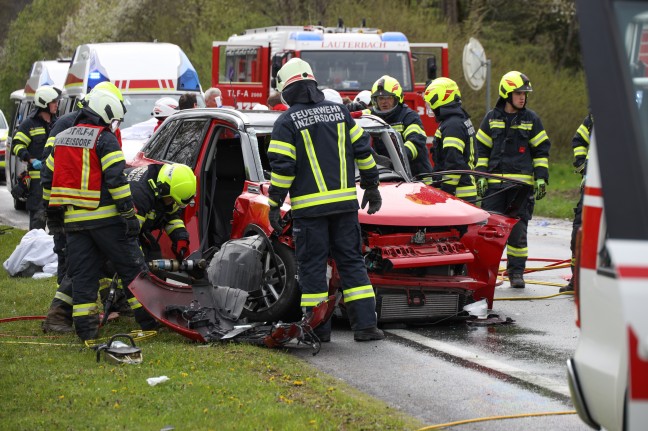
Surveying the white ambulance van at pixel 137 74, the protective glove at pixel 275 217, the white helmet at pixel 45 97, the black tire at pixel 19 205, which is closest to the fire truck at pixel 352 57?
the white ambulance van at pixel 137 74

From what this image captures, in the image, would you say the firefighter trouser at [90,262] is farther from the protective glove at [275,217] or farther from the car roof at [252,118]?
the car roof at [252,118]

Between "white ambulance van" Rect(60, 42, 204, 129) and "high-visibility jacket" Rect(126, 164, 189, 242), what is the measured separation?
30.5 ft

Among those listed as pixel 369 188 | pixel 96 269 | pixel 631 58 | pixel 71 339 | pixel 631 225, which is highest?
pixel 631 58

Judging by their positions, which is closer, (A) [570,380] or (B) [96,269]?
(A) [570,380]

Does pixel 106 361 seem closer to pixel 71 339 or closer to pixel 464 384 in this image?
pixel 71 339

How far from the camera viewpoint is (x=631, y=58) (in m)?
3.61

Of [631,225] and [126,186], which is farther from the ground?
[631,225]

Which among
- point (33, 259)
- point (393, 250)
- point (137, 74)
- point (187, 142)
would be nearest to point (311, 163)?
point (393, 250)

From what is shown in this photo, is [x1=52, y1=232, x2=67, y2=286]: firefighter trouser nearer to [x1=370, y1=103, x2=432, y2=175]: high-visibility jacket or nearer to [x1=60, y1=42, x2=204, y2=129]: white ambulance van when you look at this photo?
[x1=370, y1=103, x2=432, y2=175]: high-visibility jacket

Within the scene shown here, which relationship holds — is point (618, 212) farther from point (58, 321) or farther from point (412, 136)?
point (412, 136)

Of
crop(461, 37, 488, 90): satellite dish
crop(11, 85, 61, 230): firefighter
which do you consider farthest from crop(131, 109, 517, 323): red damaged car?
crop(461, 37, 488, 90): satellite dish

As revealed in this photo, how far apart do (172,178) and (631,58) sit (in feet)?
17.7

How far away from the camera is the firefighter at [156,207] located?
860 cm

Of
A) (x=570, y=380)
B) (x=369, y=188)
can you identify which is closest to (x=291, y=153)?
(x=369, y=188)
